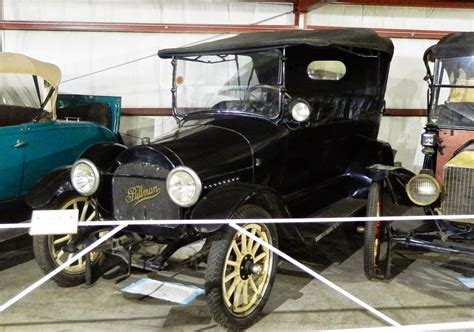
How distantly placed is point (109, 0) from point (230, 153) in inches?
183

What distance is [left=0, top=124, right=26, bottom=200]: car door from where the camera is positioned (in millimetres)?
4422

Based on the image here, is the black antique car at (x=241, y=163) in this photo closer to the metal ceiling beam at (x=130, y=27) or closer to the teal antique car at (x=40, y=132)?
the teal antique car at (x=40, y=132)

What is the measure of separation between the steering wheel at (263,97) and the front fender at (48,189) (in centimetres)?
151

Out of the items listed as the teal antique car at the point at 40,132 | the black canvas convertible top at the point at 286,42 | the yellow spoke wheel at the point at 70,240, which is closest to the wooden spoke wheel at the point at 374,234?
the black canvas convertible top at the point at 286,42

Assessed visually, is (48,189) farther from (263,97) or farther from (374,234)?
(374,234)

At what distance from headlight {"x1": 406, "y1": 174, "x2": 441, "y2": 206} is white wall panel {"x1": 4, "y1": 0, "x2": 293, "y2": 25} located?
4515mm

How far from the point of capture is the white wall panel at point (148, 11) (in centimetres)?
729

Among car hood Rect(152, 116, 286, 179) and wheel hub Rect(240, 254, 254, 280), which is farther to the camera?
car hood Rect(152, 116, 286, 179)

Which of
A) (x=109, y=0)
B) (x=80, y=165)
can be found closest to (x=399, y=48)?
(x=109, y=0)

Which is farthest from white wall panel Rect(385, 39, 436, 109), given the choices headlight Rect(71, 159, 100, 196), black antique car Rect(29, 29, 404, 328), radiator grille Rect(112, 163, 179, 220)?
headlight Rect(71, 159, 100, 196)

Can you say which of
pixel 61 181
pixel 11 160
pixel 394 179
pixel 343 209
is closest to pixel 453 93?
pixel 394 179

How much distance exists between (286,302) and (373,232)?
843 mm

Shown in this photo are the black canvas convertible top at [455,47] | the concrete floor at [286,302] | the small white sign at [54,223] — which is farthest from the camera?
the black canvas convertible top at [455,47]

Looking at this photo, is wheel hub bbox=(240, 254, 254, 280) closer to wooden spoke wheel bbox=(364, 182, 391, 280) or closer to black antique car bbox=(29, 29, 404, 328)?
black antique car bbox=(29, 29, 404, 328)
